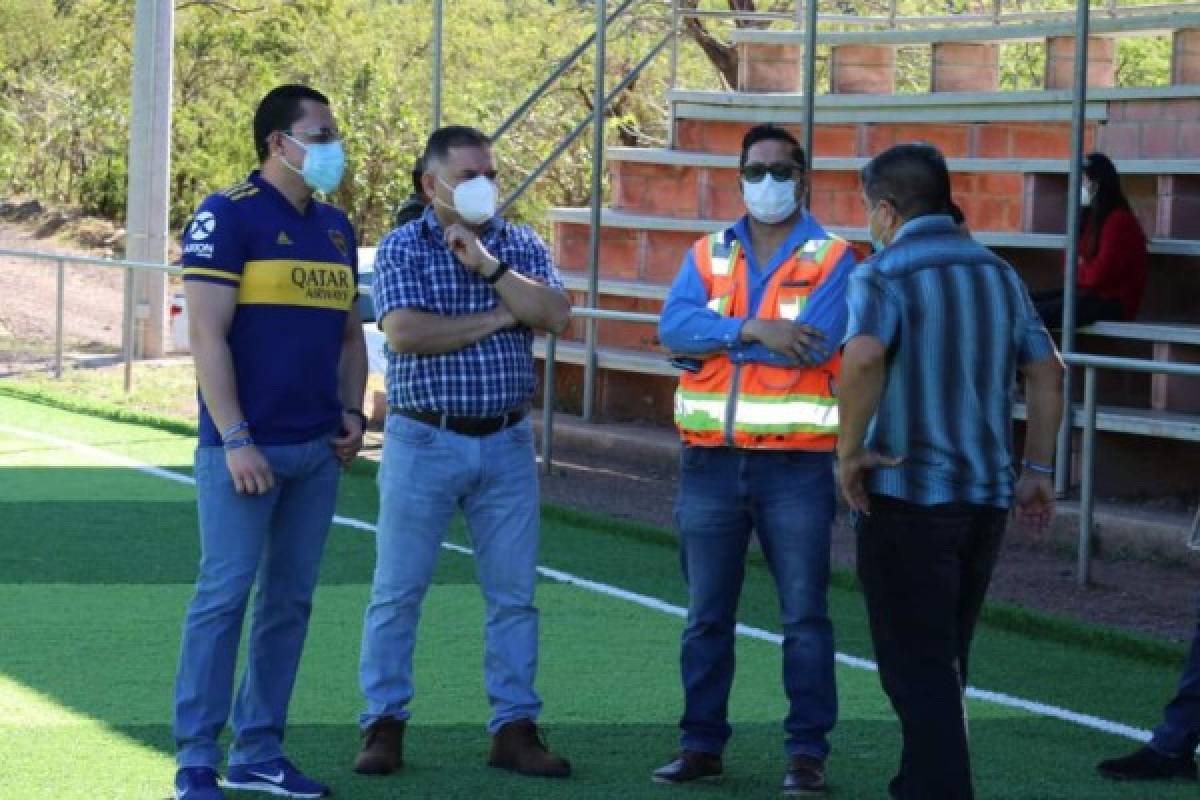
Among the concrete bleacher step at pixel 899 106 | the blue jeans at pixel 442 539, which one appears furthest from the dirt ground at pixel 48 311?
the blue jeans at pixel 442 539

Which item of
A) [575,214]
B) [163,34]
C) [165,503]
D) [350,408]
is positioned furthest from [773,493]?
[163,34]

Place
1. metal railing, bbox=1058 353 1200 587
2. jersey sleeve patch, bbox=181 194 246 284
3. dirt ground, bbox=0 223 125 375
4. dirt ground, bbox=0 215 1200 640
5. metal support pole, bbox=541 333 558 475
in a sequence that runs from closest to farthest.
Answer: jersey sleeve patch, bbox=181 194 246 284
dirt ground, bbox=0 215 1200 640
metal railing, bbox=1058 353 1200 587
metal support pole, bbox=541 333 558 475
dirt ground, bbox=0 223 125 375

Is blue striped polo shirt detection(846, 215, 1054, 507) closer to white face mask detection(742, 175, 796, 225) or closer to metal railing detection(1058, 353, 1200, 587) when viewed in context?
white face mask detection(742, 175, 796, 225)

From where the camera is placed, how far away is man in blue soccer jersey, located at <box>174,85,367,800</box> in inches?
248

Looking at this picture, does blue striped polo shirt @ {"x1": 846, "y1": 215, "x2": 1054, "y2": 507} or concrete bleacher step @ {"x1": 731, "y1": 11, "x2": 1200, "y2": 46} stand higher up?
concrete bleacher step @ {"x1": 731, "y1": 11, "x2": 1200, "y2": 46}

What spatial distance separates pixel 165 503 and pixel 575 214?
550cm

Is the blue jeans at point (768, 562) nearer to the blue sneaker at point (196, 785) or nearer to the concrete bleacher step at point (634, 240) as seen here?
the blue sneaker at point (196, 785)

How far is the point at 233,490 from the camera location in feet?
20.9

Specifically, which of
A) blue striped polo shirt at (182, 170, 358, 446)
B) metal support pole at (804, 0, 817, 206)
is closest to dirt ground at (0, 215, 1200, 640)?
metal support pole at (804, 0, 817, 206)

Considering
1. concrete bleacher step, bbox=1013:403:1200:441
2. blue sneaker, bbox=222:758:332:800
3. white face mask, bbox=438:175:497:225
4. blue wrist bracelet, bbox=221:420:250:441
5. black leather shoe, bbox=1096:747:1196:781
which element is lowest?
blue sneaker, bbox=222:758:332:800

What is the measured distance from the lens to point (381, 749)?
22.4 feet

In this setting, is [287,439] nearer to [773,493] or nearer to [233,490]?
[233,490]

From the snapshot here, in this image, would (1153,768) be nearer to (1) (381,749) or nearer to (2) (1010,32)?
(1) (381,749)

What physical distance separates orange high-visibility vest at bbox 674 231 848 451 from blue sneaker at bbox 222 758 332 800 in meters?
1.48
